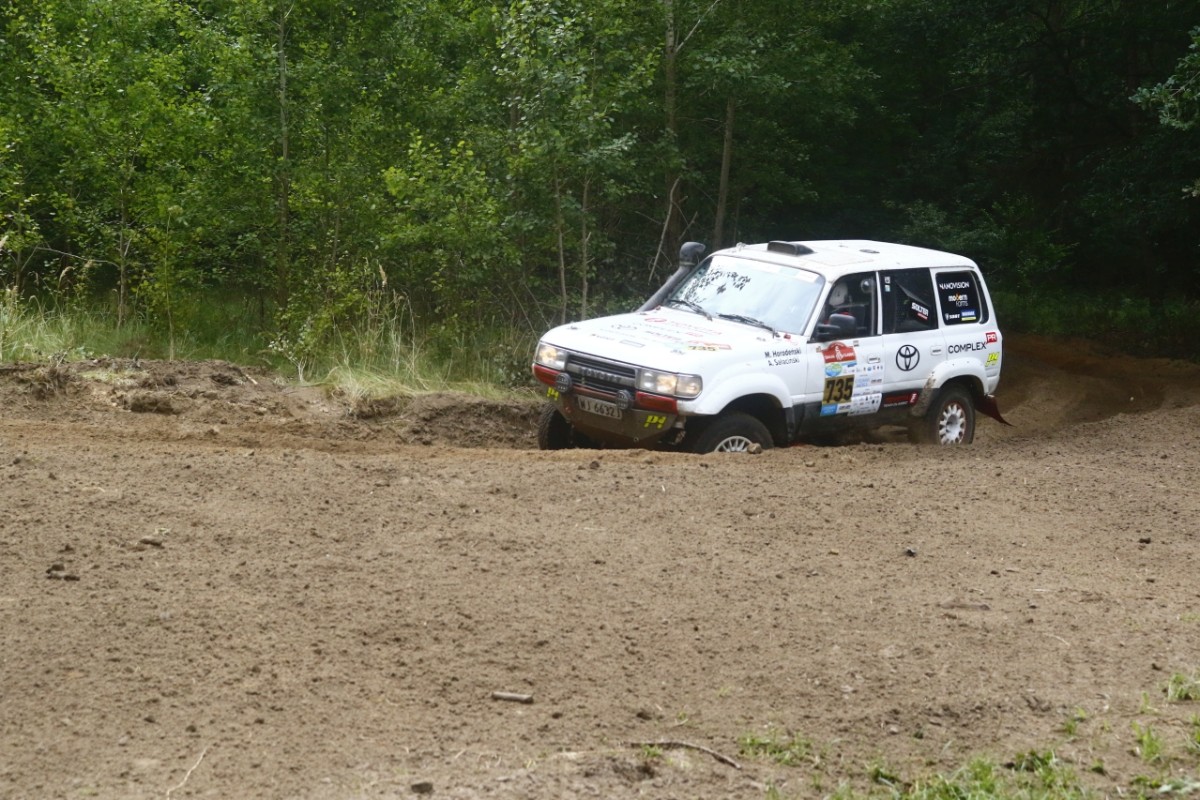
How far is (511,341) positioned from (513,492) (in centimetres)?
768

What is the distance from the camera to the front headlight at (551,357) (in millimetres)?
10547

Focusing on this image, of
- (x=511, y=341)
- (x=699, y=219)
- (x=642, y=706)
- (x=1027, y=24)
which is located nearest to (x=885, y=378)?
(x=511, y=341)

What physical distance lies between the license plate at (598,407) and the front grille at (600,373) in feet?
0.35

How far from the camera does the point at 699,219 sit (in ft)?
70.8

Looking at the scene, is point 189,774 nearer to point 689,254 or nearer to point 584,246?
point 689,254

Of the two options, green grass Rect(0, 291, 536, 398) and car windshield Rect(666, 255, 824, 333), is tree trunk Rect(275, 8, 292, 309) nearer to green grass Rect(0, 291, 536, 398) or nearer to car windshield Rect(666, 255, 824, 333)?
green grass Rect(0, 291, 536, 398)

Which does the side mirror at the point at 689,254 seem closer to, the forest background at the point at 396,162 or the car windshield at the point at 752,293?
the car windshield at the point at 752,293

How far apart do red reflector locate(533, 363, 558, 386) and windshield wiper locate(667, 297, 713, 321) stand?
147cm

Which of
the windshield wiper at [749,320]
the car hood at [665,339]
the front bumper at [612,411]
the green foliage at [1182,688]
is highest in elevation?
the windshield wiper at [749,320]

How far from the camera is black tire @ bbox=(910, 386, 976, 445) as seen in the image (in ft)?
39.9

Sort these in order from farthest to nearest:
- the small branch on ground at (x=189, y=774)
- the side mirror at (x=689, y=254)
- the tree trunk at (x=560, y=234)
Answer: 1. the tree trunk at (x=560, y=234)
2. the side mirror at (x=689, y=254)
3. the small branch on ground at (x=189, y=774)

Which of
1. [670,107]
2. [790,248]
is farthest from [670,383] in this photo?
[670,107]

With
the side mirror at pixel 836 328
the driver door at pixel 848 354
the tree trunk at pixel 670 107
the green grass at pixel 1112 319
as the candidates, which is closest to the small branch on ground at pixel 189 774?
the driver door at pixel 848 354

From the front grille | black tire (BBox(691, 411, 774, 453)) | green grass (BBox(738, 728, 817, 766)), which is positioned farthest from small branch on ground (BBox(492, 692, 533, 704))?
black tire (BBox(691, 411, 774, 453))
